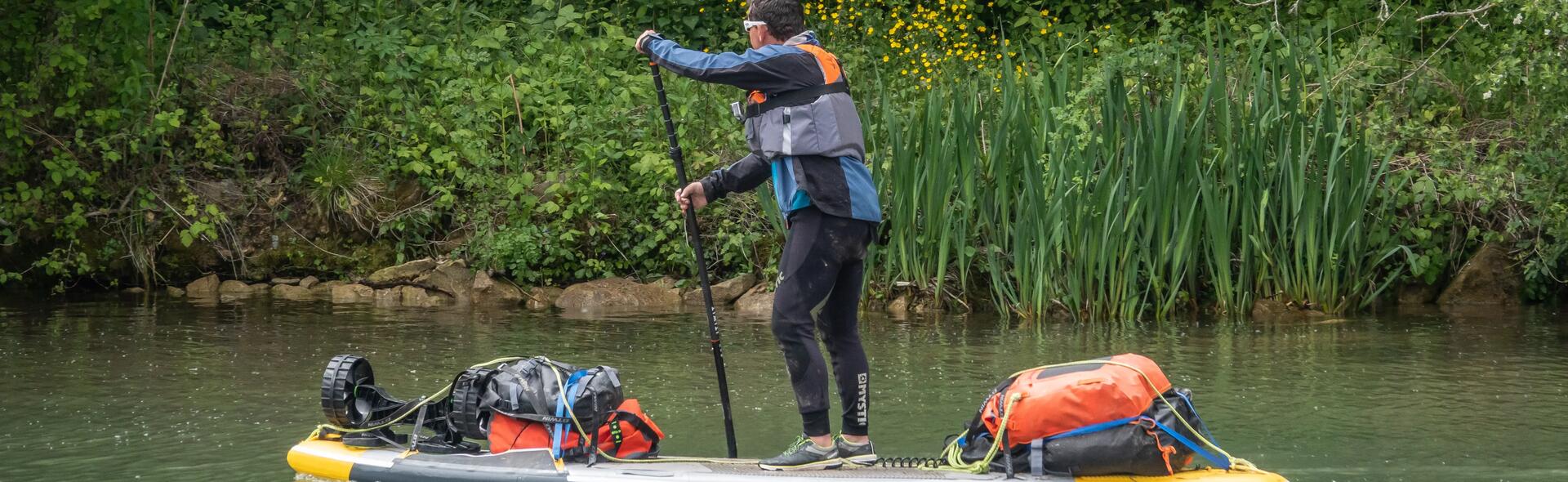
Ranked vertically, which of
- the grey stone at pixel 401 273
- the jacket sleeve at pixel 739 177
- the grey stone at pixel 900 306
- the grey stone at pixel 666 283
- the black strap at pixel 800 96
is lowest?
the grey stone at pixel 900 306

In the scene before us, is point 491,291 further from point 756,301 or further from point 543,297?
point 756,301

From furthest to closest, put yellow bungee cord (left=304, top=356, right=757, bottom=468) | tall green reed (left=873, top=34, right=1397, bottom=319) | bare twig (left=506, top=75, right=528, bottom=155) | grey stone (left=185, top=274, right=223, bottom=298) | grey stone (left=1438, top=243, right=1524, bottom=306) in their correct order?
bare twig (left=506, top=75, right=528, bottom=155), grey stone (left=185, top=274, right=223, bottom=298), grey stone (left=1438, top=243, right=1524, bottom=306), tall green reed (left=873, top=34, right=1397, bottom=319), yellow bungee cord (left=304, top=356, right=757, bottom=468)

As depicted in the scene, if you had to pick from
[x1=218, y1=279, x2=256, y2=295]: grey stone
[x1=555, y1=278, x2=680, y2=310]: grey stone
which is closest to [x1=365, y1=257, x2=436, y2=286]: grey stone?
[x1=218, y1=279, x2=256, y2=295]: grey stone

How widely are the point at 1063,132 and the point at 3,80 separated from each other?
7522mm

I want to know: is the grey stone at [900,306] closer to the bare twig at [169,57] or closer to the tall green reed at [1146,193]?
the tall green reed at [1146,193]

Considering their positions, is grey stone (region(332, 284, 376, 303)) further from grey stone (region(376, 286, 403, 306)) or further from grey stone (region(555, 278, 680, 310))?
grey stone (region(555, 278, 680, 310))

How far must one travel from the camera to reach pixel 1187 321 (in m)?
9.63

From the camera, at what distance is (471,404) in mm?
5043

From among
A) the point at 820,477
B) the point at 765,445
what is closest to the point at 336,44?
the point at 765,445

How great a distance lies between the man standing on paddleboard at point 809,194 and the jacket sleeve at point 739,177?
41mm

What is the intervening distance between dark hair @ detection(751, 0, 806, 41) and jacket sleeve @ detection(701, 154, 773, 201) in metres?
0.42

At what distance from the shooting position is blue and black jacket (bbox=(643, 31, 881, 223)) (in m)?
4.70

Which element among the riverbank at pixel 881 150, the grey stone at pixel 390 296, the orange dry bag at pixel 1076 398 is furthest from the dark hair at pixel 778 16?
the grey stone at pixel 390 296

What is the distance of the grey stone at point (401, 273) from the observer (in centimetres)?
1151
